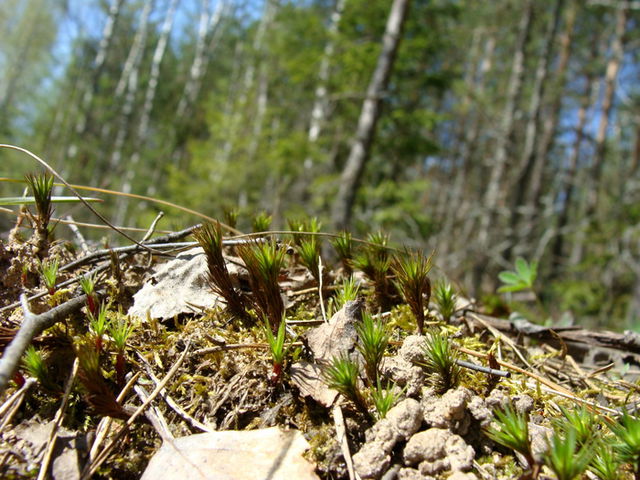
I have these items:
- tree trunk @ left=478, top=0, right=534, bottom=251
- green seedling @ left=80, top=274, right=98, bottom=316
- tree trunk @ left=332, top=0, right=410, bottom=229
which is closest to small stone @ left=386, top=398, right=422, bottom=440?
green seedling @ left=80, top=274, right=98, bottom=316

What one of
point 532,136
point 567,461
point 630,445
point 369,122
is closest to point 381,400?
point 567,461

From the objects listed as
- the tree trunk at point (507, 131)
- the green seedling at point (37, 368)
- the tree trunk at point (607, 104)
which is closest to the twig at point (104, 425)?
the green seedling at point (37, 368)

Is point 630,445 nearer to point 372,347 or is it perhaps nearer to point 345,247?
point 372,347

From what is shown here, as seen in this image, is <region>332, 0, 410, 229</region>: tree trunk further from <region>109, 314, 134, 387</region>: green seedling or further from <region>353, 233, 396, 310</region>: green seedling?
<region>109, 314, 134, 387</region>: green seedling

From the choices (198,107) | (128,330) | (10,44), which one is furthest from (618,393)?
(10,44)

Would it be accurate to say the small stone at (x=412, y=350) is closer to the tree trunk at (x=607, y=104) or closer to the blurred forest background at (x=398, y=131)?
the blurred forest background at (x=398, y=131)
